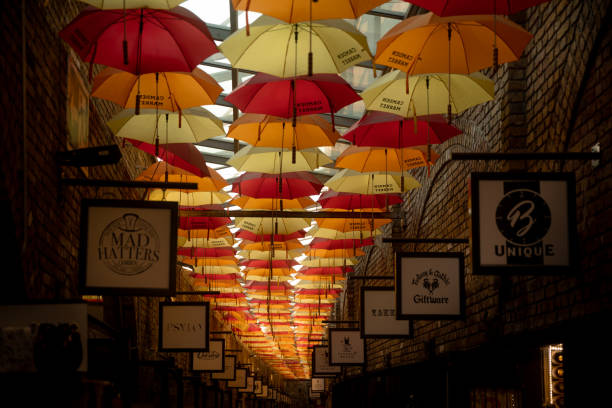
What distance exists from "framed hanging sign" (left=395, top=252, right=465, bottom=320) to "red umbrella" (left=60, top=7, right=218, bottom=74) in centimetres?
341

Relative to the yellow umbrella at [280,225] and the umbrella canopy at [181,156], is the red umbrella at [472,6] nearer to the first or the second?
the umbrella canopy at [181,156]

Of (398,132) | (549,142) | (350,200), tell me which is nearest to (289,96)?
(398,132)

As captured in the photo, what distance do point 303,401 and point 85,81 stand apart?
75.1 meters

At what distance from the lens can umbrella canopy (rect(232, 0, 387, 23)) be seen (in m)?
5.55

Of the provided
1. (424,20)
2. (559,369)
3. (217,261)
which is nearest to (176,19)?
(424,20)

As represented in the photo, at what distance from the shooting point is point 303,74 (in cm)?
654

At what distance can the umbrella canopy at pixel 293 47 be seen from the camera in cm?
641

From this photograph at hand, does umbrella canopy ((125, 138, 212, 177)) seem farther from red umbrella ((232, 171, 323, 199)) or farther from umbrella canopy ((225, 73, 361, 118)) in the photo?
umbrella canopy ((225, 73, 361, 118))

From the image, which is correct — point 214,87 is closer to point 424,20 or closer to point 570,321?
point 424,20

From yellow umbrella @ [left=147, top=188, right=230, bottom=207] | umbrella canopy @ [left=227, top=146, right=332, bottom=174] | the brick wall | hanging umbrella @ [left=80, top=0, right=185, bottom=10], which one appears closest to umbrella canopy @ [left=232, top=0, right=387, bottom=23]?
hanging umbrella @ [left=80, top=0, right=185, bottom=10]

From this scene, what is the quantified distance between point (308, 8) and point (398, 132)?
277 cm

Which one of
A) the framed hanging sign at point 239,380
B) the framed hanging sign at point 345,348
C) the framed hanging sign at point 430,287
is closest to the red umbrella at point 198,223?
the framed hanging sign at point 430,287

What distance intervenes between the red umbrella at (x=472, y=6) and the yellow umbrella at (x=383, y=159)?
3670mm

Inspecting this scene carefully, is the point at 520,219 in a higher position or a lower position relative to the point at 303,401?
higher
